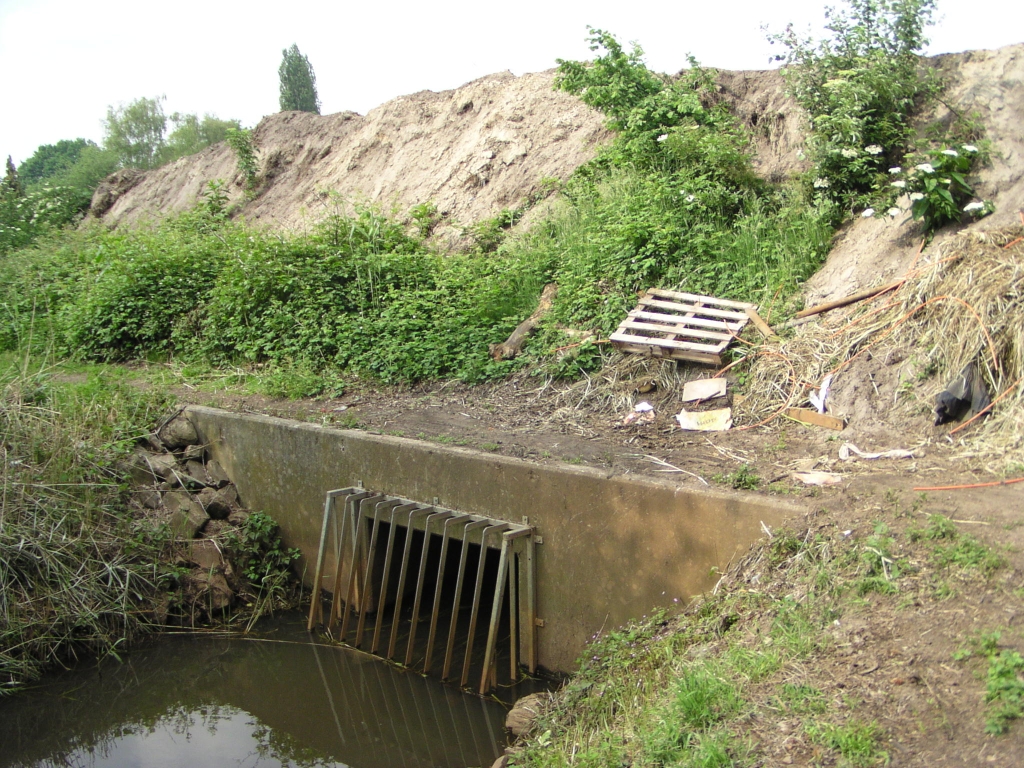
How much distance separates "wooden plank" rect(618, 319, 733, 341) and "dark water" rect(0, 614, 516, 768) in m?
3.38

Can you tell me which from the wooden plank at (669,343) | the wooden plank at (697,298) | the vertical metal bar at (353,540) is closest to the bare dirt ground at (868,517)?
the wooden plank at (669,343)

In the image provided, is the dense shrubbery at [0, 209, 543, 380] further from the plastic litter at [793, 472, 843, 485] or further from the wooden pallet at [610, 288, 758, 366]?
the plastic litter at [793, 472, 843, 485]

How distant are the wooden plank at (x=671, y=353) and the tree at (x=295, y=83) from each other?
24644 millimetres

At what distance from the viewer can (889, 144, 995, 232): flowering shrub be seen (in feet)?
20.9

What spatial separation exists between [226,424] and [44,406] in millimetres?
1619

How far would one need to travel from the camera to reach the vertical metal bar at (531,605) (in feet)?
19.1

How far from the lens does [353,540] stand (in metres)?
6.98

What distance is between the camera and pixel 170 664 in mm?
6727

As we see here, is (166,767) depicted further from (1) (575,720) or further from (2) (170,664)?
(1) (575,720)

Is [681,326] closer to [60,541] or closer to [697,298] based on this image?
[697,298]

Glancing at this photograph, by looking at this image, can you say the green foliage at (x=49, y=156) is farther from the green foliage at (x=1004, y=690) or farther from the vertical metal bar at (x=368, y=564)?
the green foliage at (x=1004, y=690)

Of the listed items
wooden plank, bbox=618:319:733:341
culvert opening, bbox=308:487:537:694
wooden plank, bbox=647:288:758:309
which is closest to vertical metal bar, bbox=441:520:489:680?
culvert opening, bbox=308:487:537:694

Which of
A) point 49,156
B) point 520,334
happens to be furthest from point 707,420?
point 49,156

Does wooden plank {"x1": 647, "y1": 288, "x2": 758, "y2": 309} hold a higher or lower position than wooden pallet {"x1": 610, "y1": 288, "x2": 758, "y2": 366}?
higher
